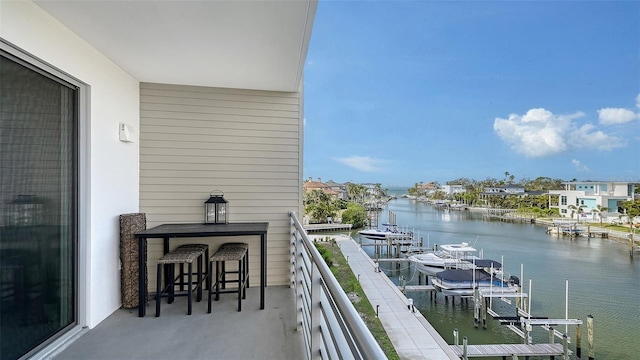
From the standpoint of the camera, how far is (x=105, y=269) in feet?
7.95

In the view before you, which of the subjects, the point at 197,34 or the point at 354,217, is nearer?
the point at 197,34

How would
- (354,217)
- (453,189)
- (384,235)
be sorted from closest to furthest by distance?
(384,235)
(354,217)
(453,189)

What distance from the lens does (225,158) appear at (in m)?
3.24

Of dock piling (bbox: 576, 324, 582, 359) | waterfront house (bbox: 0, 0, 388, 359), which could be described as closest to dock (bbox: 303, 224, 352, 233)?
dock piling (bbox: 576, 324, 582, 359)

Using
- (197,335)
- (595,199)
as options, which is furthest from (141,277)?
(595,199)

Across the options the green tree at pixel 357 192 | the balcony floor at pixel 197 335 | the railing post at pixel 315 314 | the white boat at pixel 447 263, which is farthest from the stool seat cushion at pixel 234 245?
the green tree at pixel 357 192

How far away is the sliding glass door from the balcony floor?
12.0 inches

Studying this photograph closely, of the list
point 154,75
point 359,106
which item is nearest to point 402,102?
point 359,106

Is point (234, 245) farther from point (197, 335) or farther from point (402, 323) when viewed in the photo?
point (402, 323)

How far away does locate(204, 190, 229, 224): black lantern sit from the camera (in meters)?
3.12

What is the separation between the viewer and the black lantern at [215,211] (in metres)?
3.12

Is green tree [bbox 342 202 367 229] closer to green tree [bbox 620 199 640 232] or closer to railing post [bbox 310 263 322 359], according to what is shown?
green tree [bbox 620 199 640 232]

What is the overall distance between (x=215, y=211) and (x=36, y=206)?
148 cm

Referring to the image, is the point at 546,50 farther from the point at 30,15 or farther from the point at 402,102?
the point at 30,15
